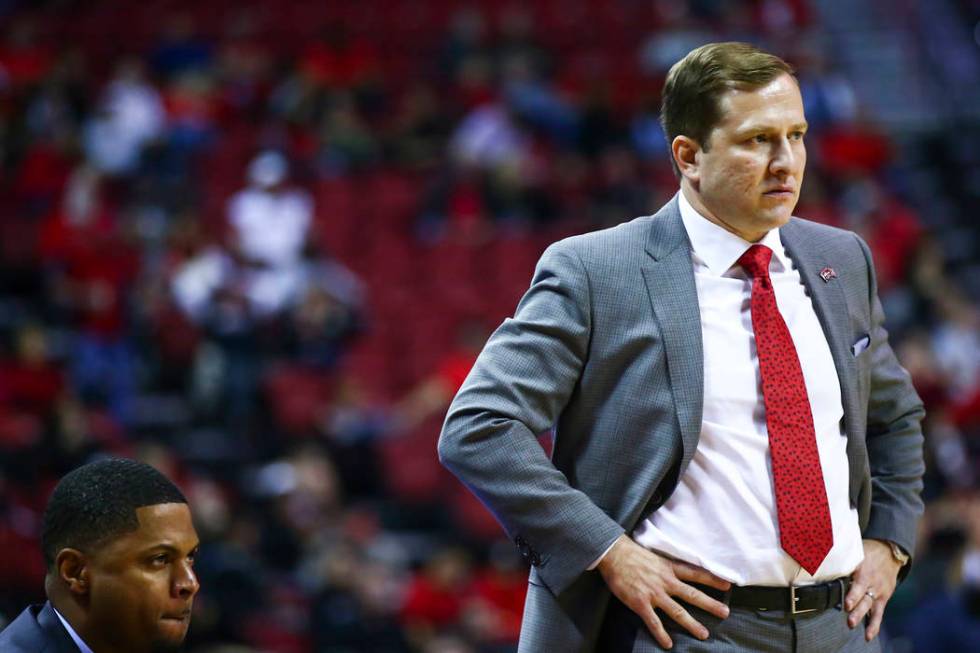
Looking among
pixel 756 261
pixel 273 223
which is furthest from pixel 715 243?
pixel 273 223

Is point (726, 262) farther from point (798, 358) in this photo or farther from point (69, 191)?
point (69, 191)

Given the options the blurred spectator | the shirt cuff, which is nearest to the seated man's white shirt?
the blurred spectator

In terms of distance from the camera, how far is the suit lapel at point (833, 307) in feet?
8.64

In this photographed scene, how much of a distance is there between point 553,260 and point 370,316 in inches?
294

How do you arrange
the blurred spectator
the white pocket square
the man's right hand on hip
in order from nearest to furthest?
the man's right hand on hip < the white pocket square < the blurred spectator

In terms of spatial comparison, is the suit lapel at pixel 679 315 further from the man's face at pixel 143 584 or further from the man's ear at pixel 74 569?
the man's ear at pixel 74 569

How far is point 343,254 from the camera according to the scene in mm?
10727

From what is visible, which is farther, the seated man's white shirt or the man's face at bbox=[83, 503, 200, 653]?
the seated man's white shirt

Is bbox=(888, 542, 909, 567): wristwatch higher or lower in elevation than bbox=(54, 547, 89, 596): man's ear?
lower

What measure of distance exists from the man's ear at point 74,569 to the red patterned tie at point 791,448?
4.08 ft

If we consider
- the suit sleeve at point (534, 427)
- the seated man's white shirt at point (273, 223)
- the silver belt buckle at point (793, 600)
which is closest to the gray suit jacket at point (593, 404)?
the suit sleeve at point (534, 427)

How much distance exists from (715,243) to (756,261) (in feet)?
0.28

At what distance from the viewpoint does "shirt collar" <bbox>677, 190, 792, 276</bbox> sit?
8.68 feet

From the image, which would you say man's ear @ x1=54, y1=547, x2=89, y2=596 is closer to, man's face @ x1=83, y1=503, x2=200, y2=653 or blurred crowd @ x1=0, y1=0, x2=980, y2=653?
man's face @ x1=83, y1=503, x2=200, y2=653
